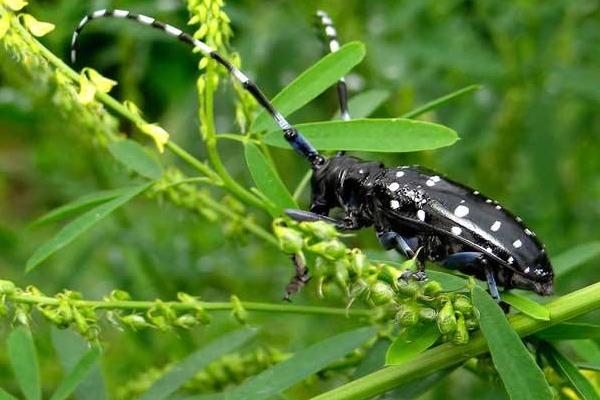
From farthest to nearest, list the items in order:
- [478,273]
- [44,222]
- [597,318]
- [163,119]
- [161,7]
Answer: [163,119] → [161,7] → [597,318] → [44,222] → [478,273]

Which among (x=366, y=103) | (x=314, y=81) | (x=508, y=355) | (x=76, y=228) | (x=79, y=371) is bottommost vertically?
(x=508, y=355)

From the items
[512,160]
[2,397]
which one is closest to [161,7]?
[512,160]

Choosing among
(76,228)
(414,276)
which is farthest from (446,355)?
(76,228)

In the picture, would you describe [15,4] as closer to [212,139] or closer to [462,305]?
[212,139]

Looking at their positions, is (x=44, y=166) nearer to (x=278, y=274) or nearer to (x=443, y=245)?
(x=278, y=274)

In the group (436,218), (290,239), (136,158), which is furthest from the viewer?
(136,158)

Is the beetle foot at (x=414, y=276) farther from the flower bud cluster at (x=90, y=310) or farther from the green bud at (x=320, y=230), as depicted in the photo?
the flower bud cluster at (x=90, y=310)
